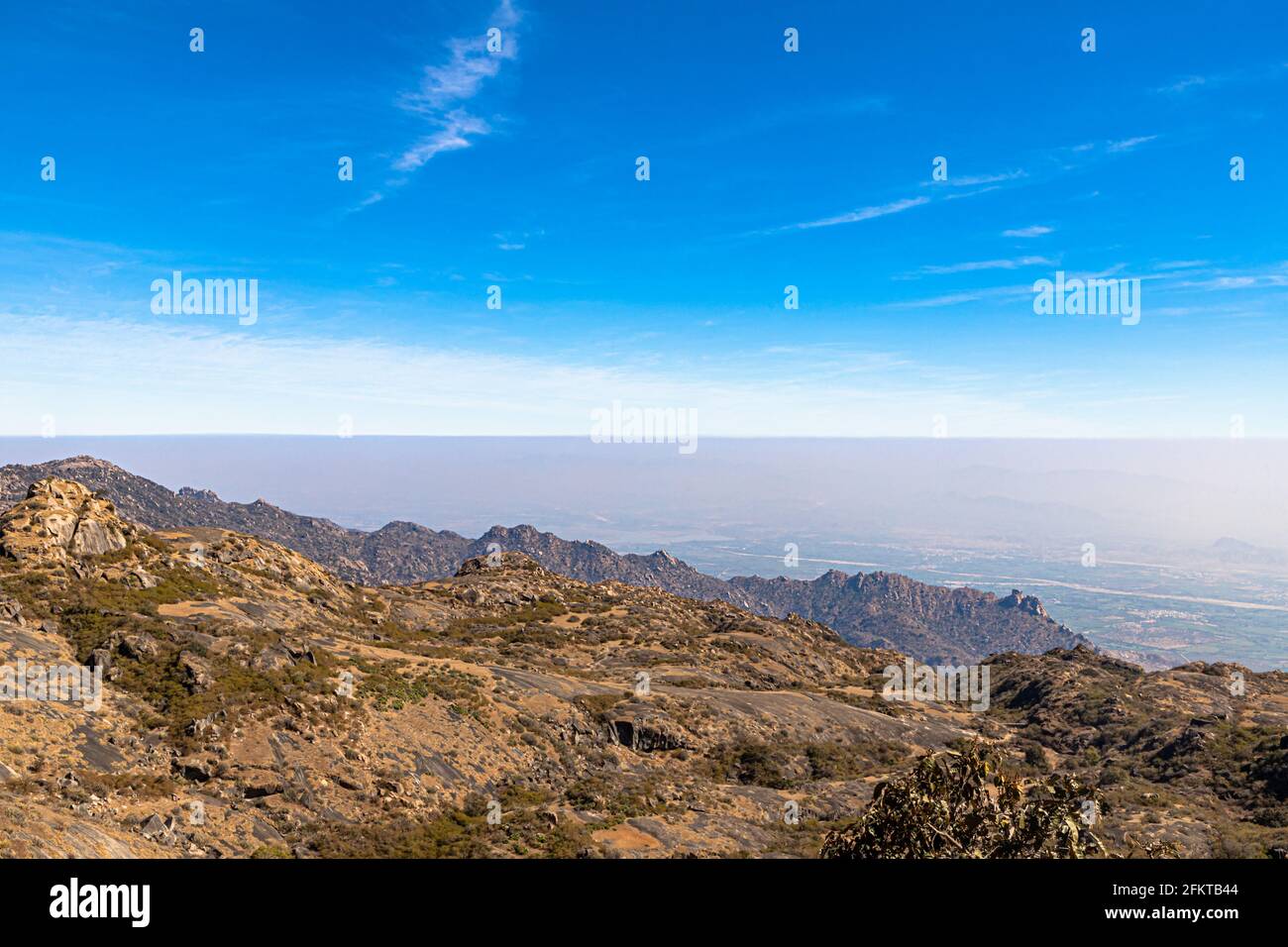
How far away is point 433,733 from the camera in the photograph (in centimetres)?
4338

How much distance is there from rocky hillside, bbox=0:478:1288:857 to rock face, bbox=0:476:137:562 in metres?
0.22

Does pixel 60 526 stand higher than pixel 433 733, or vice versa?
pixel 60 526

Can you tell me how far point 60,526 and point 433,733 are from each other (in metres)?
35.9

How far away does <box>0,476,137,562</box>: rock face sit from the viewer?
49.5m

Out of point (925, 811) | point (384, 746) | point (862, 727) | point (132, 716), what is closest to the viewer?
point (925, 811)

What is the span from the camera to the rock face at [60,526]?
162 ft

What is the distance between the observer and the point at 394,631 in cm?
7519

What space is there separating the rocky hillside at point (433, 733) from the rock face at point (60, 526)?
0.72ft
